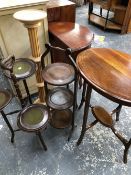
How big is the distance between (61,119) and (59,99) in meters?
0.29

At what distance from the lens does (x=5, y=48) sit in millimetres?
1436

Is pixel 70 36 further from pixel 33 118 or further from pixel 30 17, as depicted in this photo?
pixel 33 118

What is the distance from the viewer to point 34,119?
4.06ft

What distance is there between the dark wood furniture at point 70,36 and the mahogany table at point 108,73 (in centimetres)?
28

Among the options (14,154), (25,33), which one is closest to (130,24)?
(25,33)

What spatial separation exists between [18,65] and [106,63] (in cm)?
78

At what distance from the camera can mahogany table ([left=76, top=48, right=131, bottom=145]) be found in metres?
0.81

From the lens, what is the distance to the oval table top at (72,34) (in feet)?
4.60

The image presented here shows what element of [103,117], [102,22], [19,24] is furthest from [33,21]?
[102,22]

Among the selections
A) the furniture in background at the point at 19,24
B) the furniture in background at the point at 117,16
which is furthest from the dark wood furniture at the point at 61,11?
the furniture in background at the point at 117,16

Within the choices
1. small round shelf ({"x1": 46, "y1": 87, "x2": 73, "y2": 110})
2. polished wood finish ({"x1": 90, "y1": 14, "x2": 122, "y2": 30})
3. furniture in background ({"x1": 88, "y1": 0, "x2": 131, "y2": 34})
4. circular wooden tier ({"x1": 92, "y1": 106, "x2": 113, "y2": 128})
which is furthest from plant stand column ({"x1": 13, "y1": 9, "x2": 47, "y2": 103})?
polished wood finish ({"x1": 90, "y1": 14, "x2": 122, "y2": 30})

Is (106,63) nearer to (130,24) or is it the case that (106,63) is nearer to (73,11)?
(73,11)

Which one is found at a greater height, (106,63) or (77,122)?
(106,63)

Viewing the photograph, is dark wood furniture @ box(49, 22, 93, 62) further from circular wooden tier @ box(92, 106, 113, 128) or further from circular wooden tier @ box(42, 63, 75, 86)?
circular wooden tier @ box(92, 106, 113, 128)
